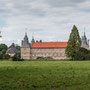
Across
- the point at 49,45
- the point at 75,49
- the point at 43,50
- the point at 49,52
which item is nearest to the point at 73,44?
the point at 75,49

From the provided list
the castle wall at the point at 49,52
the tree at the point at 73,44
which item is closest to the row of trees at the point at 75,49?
the tree at the point at 73,44

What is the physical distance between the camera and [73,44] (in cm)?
7581

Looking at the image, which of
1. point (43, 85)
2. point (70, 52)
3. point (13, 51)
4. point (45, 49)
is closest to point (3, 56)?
point (70, 52)

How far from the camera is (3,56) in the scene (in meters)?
85.6

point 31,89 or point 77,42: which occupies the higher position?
point 77,42

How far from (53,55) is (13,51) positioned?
91.9 feet

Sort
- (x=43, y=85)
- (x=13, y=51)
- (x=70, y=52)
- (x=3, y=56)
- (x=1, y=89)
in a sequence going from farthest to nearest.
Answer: (x=13, y=51) < (x=3, y=56) < (x=70, y=52) < (x=43, y=85) < (x=1, y=89)

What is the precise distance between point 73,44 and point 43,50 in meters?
40.9

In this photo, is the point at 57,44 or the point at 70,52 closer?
the point at 70,52

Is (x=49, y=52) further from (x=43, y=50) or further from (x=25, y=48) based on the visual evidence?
(x=25, y=48)

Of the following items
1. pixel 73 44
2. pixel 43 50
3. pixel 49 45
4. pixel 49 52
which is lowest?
pixel 49 52

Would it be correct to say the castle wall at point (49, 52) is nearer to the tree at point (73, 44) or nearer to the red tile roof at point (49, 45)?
the red tile roof at point (49, 45)

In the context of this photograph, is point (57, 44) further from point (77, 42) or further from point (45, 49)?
point (77, 42)

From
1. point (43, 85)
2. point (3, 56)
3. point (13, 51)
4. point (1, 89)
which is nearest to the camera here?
point (1, 89)
